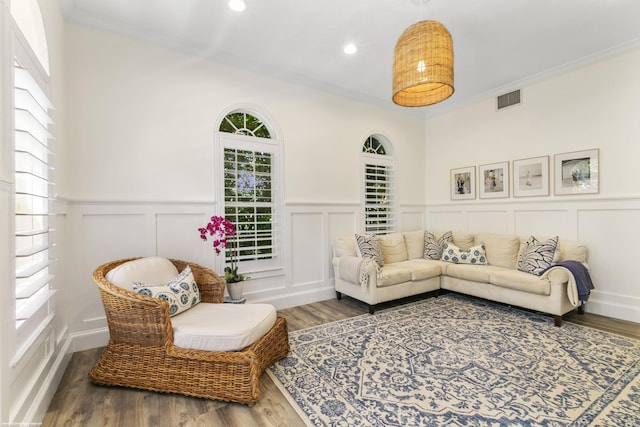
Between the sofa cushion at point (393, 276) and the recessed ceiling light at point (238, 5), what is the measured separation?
10.1ft

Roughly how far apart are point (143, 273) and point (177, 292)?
1.15 feet

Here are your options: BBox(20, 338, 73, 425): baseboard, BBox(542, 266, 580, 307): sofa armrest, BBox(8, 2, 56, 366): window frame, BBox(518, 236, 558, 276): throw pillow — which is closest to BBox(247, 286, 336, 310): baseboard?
BBox(20, 338, 73, 425): baseboard

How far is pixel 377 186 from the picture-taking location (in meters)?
4.86

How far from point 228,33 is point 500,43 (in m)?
2.85

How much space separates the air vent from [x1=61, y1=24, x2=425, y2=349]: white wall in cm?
229

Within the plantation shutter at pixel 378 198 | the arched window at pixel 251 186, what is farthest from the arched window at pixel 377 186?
the arched window at pixel 251 186

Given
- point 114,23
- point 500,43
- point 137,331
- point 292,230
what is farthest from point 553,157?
point 114,23

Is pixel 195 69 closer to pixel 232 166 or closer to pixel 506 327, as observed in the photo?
pixel 232 166

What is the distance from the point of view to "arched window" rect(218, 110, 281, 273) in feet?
11.5

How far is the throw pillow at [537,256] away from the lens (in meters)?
3.41

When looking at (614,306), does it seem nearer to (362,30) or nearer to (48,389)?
(362,30)

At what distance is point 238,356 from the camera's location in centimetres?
197

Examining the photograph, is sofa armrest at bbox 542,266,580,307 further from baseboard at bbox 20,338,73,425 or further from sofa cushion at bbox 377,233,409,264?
baseboard at bbox 20,338,73,425

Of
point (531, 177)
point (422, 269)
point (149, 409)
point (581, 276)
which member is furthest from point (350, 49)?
point (149, 409)
